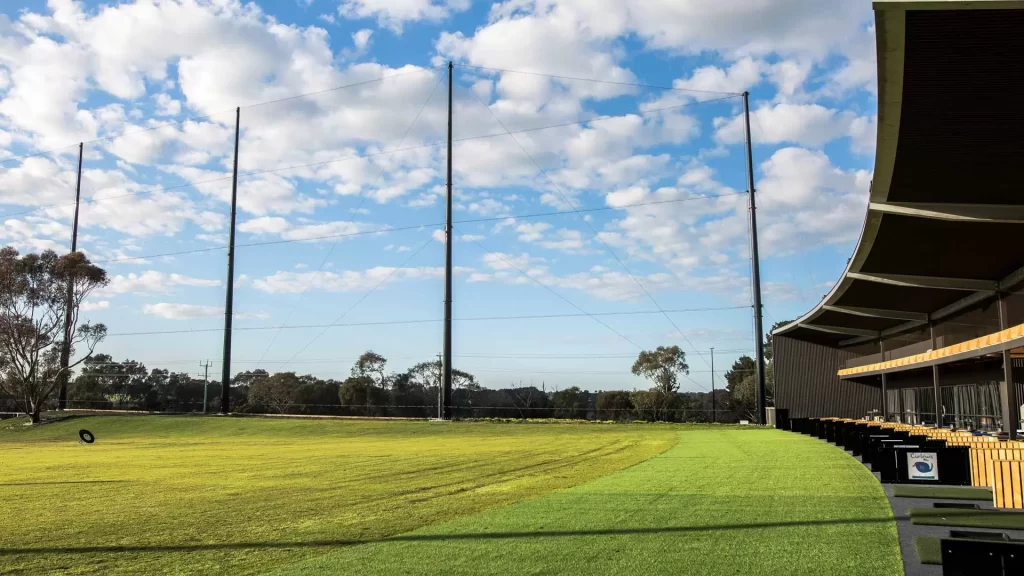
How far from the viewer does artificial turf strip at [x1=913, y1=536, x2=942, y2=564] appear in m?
7.08

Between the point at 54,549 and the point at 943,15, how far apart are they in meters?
10.4

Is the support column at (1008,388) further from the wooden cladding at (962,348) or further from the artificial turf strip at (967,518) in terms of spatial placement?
the artificial turf strip at (967,518)

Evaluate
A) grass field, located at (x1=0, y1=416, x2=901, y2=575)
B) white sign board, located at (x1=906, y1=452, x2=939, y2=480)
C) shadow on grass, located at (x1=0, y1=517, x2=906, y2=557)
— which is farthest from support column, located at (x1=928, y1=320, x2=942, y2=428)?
shadow on grass, located at (x1=0, y1=517, x2=906, y2=557)

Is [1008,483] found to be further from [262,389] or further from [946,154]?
[262,389]

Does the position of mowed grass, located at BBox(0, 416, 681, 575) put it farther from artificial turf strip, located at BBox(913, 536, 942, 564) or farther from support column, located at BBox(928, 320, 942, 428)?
support column, located at BBox(928, 320, 942, 428)

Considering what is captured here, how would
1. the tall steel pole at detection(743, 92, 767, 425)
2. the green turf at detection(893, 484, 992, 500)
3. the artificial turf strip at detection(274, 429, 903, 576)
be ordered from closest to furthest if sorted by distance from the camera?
the artificial turf strip at detection(274, 429, 903, 576) → the green turf at detection(893, 484, 992, 500) → the tall steel pole at detection(743, 92, 767, 425)

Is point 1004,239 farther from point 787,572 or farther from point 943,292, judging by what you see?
point 787,572

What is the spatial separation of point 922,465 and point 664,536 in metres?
6.73

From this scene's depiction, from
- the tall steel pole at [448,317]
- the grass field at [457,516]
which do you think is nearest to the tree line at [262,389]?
the tall steel pole at [448,317]

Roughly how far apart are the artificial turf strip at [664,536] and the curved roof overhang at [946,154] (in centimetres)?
503

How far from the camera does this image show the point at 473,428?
38875mm

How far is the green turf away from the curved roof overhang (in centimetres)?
490

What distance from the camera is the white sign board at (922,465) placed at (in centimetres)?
1279

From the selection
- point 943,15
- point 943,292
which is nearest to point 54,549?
point 943,15
